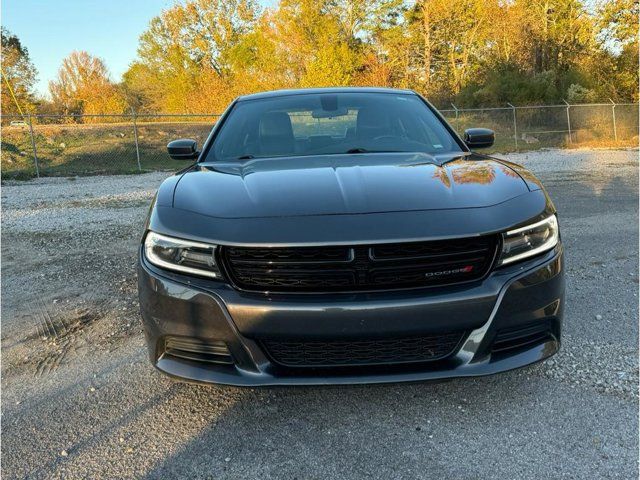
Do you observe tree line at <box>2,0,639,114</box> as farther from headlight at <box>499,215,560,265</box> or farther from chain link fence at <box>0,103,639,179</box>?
headlight at <box>499,215,560,265</box>

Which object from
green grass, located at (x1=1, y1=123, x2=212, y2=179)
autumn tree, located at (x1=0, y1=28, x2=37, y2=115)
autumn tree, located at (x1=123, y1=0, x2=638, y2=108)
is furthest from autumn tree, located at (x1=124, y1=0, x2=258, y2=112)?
green grass, located at (x1=1, y1=123, x2=212, y2=179)

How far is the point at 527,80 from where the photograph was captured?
29.7m

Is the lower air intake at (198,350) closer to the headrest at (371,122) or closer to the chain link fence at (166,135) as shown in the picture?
the headrest at (371,122)

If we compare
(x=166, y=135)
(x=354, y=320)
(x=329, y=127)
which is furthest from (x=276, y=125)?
(x=166, y=135)

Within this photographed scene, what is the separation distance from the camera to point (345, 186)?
2281 millimetres

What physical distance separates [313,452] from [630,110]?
24.8m

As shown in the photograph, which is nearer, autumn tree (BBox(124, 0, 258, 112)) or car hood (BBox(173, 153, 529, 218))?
car hood (BBox(173, 153, 529, 218))

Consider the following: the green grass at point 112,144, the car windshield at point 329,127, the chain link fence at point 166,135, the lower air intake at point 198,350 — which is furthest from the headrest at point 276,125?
the chain link fence at point 166,135

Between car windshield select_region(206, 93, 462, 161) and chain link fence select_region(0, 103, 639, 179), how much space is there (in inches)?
504

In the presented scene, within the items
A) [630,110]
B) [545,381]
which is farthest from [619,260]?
[630,110]

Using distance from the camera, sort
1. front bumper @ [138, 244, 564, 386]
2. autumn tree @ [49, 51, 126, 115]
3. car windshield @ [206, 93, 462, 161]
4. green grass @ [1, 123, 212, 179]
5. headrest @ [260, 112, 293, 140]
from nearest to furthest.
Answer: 1. front bumper @ [138, 244, 564, 386]
2. car windshield @ [206, 93, 462, 161]
3. headrest @ [260, 112, 293, 140]
4. green grass @ [1, 123, 212, 179]
5. autumn tree @ [49, 51, 126, 115]

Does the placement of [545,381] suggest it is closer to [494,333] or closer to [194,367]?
[494,333]

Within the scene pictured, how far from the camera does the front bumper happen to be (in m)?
1.92

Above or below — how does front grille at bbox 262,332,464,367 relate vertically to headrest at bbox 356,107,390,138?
below
